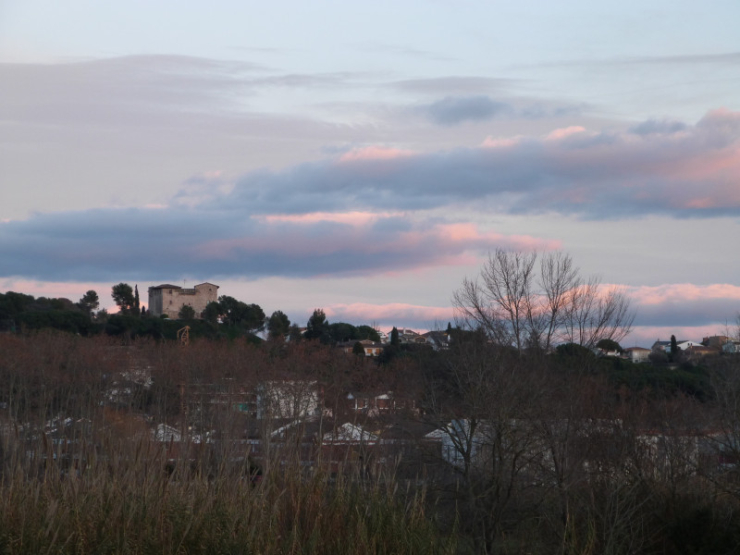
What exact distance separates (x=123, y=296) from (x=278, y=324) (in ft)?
77.5

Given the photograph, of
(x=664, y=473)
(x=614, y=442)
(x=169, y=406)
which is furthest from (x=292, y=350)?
(x=664, y=473)

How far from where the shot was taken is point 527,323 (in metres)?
43.5

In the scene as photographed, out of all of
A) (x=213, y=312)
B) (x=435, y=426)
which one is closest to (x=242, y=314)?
(x=213, y=312)

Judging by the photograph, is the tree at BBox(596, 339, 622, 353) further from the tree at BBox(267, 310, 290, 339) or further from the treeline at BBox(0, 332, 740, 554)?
the tree at BBox(267, 310, 290, 339)

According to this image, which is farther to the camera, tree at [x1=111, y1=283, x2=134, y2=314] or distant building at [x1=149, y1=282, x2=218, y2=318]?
distant building at [x1=149, y1=282, x2=218, y2=318]

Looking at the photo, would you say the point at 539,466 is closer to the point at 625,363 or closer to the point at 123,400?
the point at 123,400

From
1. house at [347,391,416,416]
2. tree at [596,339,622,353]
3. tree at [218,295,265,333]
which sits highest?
tree at [218,295,265,333]

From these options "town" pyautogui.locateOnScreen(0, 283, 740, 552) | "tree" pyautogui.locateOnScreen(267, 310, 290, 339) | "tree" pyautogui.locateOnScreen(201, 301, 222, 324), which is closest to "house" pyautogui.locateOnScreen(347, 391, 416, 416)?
"town" pyautogui.locateOnScreen(0, 283, 740, 552)

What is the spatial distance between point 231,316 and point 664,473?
69.4m

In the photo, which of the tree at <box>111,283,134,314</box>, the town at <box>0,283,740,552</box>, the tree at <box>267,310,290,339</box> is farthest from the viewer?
the tree at <box>111,283,134,314</box>

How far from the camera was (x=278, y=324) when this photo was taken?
79.1 meters

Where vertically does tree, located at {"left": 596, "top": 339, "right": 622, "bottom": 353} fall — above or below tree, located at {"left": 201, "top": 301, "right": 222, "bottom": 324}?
below

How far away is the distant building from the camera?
325ft

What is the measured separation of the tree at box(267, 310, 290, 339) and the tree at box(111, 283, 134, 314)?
19741 mm
